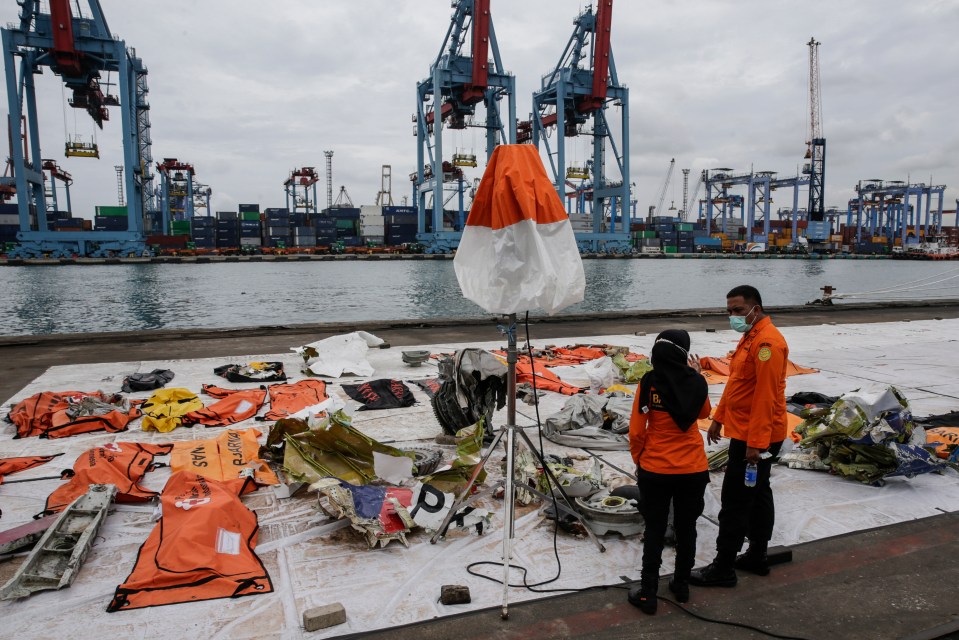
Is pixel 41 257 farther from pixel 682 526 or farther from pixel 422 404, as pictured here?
pixel 682 526

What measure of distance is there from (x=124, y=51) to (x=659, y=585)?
6137 centimetres

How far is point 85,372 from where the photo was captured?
28.5ft

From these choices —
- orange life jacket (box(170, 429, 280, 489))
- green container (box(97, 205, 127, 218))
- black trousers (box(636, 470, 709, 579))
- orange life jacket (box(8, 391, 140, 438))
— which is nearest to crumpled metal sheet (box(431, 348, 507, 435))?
orange life jacket (box(170, 429, 280, 489))

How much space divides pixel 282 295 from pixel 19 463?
35.8 metres

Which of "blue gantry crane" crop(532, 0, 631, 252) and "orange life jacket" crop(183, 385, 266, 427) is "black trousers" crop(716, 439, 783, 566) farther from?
"blue gantry crane" crop(532, 0, 631, 252)

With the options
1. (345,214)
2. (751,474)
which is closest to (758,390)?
(751,474)

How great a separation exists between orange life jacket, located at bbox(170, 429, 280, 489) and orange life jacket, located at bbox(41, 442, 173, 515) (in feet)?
0.85

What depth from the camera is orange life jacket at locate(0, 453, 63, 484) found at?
470 cm

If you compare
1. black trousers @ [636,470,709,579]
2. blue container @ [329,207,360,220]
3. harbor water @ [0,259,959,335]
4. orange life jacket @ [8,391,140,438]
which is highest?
blue container @ [329,207,360,220]

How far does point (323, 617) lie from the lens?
281 centimetres

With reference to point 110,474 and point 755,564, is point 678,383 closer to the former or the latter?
point 755,564

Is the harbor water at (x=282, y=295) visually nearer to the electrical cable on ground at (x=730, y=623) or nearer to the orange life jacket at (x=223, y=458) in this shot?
the orange life jacket at (x=223, y=458)

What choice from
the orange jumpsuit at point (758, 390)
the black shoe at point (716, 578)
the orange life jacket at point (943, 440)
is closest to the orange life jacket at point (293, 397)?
the black shoe at point (716, 578)

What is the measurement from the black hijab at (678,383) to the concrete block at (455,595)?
54.2 inches
